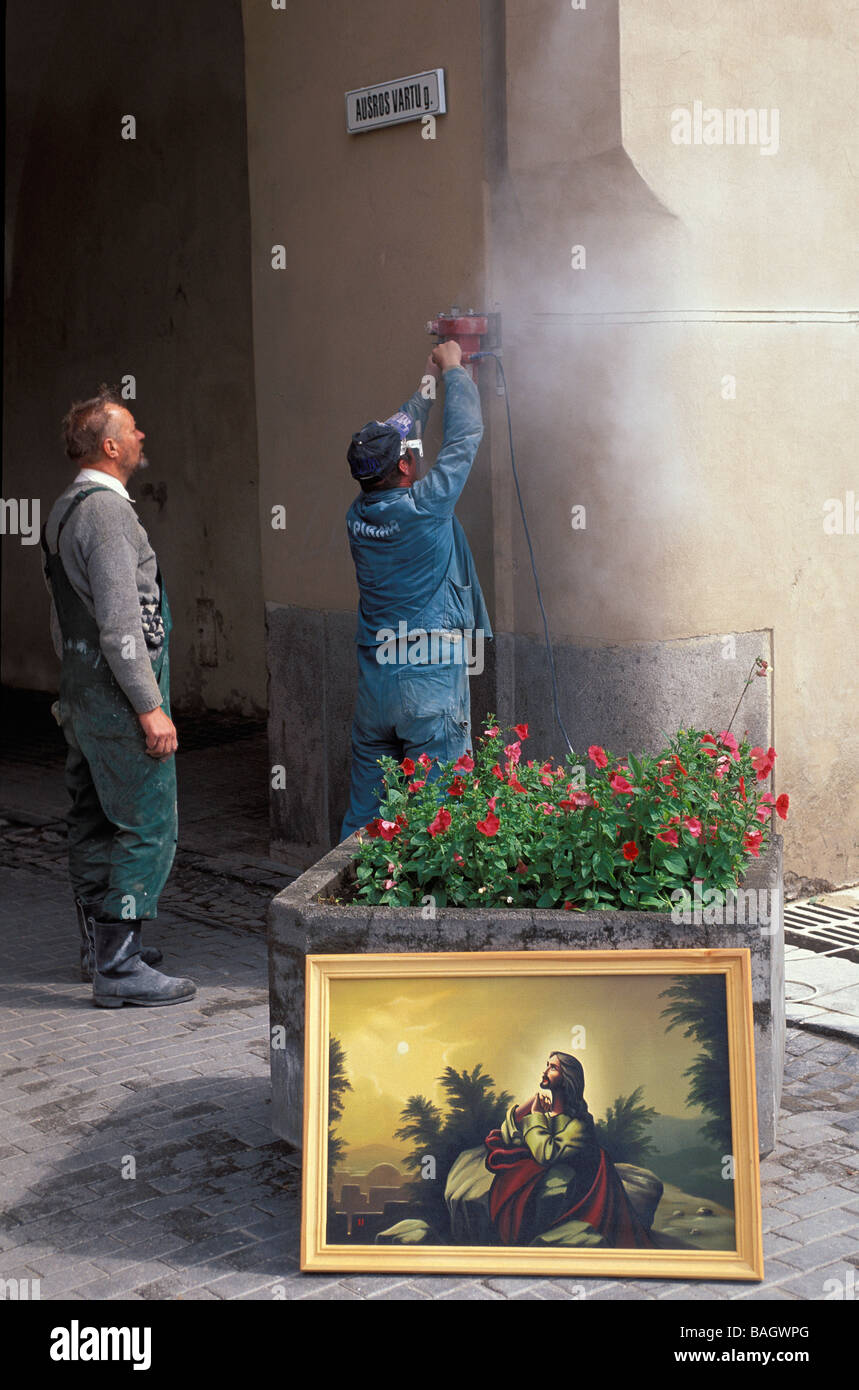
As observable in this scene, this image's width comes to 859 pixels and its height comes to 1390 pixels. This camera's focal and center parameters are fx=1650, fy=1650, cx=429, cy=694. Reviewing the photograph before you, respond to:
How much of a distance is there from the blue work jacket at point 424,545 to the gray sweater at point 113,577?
84 cm

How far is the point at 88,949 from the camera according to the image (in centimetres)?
642

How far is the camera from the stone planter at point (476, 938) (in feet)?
13.8

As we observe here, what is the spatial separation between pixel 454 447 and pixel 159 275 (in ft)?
23.7

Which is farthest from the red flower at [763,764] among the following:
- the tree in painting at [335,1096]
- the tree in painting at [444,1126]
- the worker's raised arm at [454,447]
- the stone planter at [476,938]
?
the worker's raised arm at [454,447]

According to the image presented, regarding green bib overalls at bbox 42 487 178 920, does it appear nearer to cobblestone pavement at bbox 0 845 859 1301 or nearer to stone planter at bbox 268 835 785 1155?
cobblestone pavement at bbox 0 845 859 1301

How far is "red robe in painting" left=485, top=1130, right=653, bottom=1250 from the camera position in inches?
150

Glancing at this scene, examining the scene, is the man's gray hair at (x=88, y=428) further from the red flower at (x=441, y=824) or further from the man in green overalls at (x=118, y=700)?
the red flower at (x=441, y=824)

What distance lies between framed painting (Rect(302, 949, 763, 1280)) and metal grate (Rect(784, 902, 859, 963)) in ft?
8.76

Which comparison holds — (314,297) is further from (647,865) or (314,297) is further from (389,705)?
(647,865)

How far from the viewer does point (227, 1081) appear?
5.30 metres

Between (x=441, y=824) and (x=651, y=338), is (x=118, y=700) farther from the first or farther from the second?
(x=651, y=338)

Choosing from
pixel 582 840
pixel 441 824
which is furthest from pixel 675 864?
pixel 441 824
